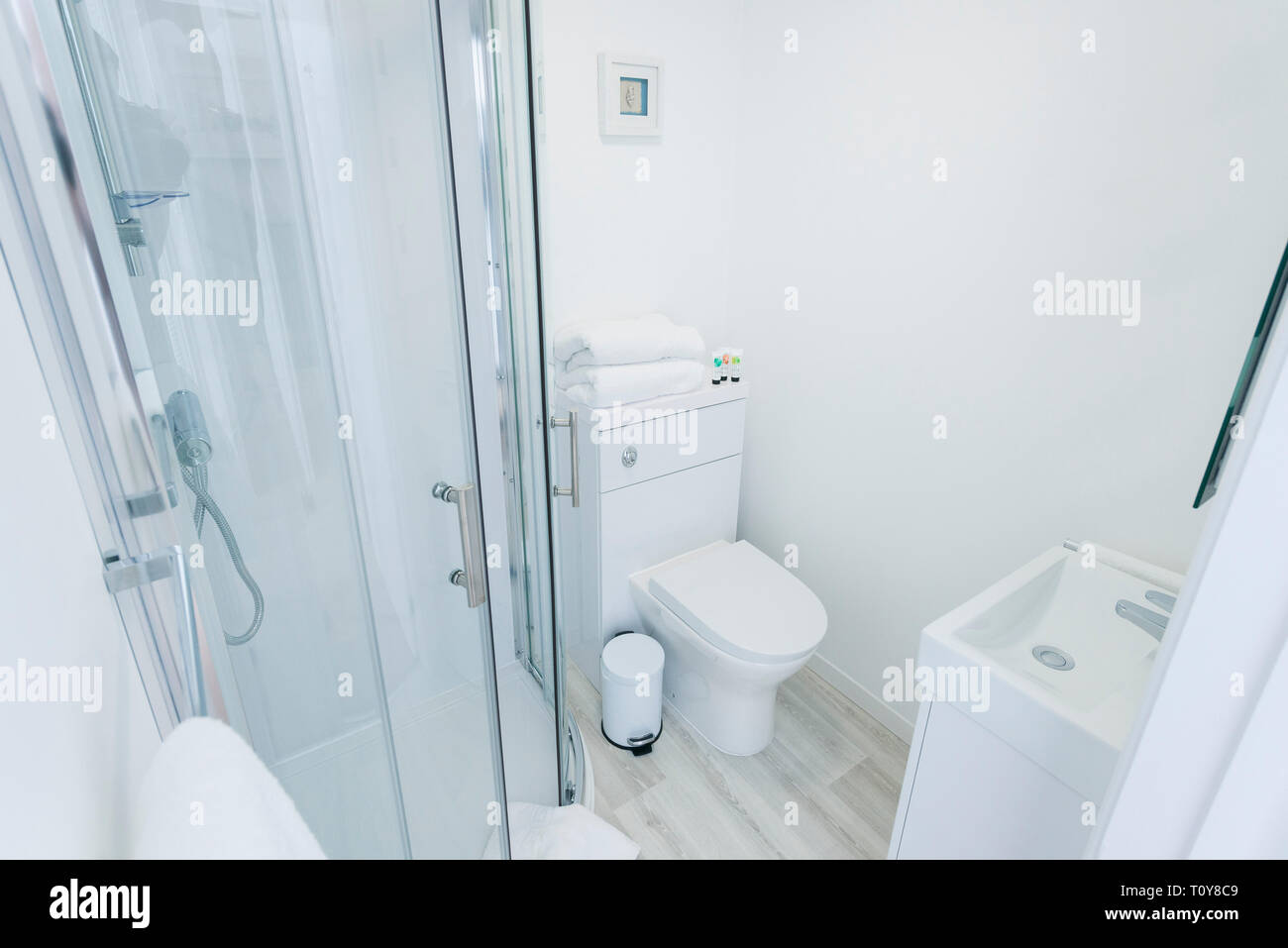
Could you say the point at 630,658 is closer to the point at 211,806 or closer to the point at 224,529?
the point at 224,529

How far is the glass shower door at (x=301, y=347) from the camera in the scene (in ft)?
2.73

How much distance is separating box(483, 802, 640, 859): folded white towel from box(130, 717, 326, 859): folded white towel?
1058 millimetres

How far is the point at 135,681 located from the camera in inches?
26.6

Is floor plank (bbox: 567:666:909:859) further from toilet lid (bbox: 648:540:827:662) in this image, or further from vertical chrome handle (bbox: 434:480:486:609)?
vertical chrome handle (bbox: 434:480:486:609)

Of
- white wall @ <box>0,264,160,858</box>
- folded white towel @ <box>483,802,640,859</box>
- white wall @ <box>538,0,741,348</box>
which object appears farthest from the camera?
white wall @ <box>538,0,741,348</box>

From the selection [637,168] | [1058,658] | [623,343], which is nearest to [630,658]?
[623,343]

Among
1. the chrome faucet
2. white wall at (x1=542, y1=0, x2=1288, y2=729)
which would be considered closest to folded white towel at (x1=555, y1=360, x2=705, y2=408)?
white wall at (x1=542, y1=0, x2=1288, y2=729)

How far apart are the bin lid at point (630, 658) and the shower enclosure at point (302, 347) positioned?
0.53m

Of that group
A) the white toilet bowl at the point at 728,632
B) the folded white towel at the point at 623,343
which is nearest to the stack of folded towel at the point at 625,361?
the folded white towel at the point at 623,343

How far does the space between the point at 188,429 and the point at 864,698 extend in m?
1.91

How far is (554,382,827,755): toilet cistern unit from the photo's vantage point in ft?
5.61

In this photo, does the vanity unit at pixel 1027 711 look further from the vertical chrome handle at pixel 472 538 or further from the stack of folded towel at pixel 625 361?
the stack of folded towel at pixel 625 361

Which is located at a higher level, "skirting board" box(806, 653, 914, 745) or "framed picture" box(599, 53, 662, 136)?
"framed picture" box(599, 53, 662, 136)
